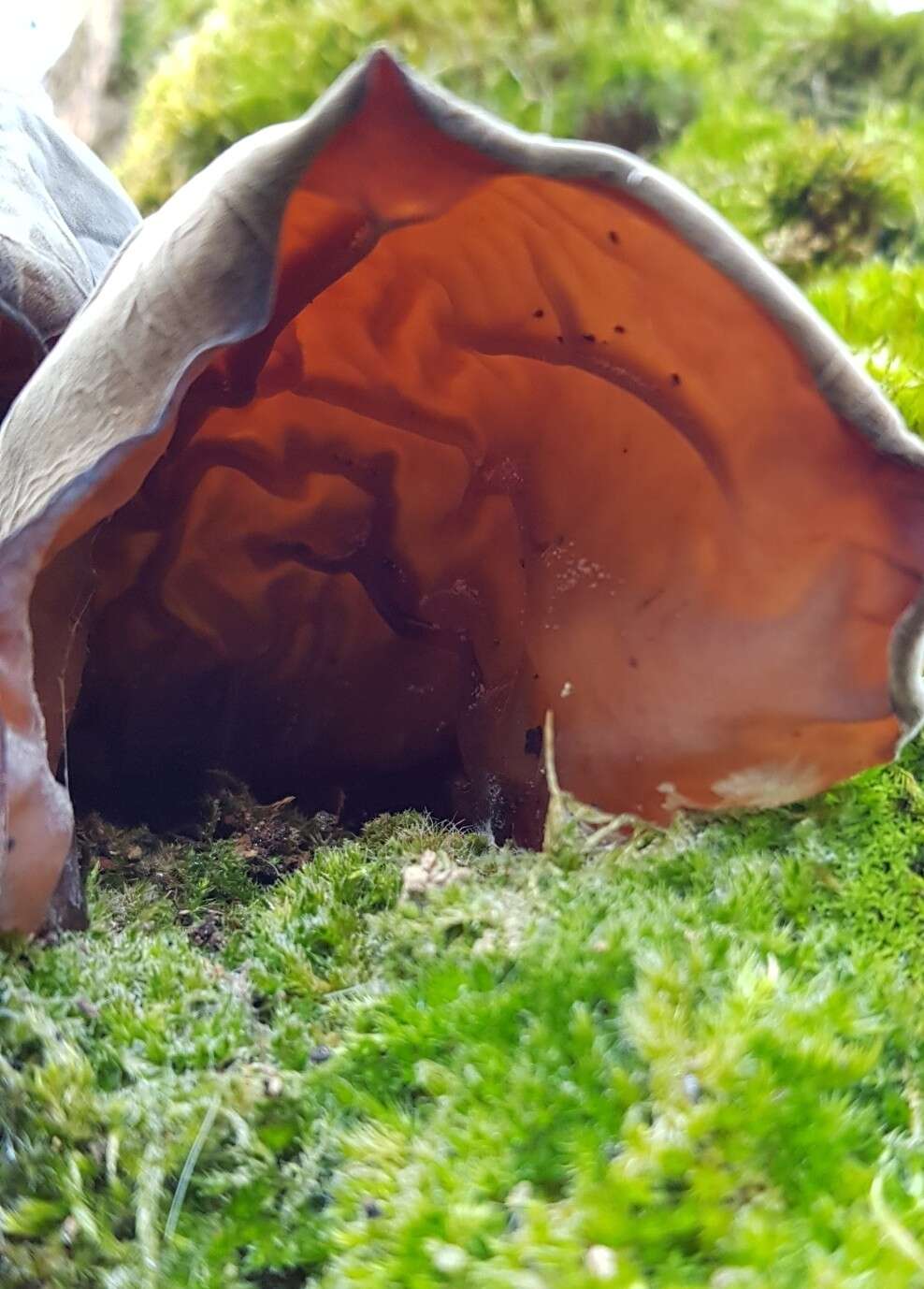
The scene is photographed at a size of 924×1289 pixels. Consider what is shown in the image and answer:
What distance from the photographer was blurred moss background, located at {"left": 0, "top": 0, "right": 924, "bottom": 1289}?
0.50m

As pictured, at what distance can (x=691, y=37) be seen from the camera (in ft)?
6.61

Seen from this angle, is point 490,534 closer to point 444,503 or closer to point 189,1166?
point 444,503

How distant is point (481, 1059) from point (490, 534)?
51 cm

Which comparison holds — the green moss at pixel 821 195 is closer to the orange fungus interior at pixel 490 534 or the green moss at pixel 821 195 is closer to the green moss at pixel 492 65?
the green moss at pixel 492 65

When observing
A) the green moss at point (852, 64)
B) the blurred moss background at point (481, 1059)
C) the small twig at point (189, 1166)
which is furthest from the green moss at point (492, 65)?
the small twig at point (189, 1166)

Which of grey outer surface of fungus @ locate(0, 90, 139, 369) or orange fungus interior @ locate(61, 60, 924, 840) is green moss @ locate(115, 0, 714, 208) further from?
orange fungus interior @ locate(61, 60, 924, 840)

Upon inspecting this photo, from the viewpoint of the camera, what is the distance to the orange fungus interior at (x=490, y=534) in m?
0.72

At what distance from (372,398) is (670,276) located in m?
0.32

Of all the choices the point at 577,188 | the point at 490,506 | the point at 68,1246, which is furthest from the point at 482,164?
the point at 68,1246

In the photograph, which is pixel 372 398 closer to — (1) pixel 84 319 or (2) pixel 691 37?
(1) pixel 84 319

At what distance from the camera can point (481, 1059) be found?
0.59m

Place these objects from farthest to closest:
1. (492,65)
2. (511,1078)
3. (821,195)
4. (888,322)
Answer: (492,65)
(821,195)
(888,322)
(511,1078)

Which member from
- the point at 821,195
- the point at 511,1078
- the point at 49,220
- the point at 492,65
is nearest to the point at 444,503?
the point at 49,220

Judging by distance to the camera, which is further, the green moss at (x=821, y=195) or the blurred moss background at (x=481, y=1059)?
the green moss at (x=821, y=195)
